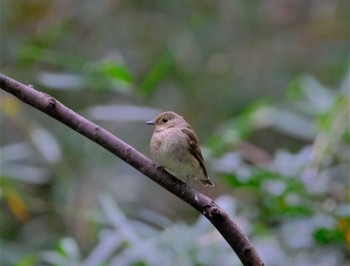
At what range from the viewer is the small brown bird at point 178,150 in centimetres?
304

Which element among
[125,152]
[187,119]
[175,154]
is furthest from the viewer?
[187,119]

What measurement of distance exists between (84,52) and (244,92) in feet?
4.00

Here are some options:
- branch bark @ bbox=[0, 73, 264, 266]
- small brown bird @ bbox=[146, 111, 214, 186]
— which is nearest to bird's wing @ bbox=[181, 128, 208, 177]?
small brown bird @ bbox=[146, 111, 214, 186]

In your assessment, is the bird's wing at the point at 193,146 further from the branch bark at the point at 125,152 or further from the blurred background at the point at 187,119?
→ the branch bark at the point at 125,152

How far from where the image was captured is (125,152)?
1.96 metres

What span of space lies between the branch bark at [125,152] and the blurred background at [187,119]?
1437mm

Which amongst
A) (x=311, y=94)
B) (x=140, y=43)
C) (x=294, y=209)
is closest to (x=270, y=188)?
(x=294, y=209)

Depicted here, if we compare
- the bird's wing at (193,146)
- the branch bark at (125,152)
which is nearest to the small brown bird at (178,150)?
the bird's wing at (193,146)

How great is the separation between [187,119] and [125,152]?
170 inches

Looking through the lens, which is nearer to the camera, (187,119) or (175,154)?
(175,154)

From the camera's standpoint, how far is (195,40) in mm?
6484

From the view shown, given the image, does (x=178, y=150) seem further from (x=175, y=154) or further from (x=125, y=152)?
(x=125, y=152)

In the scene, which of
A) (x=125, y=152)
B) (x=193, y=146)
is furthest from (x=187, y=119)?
(x=125, y=152)

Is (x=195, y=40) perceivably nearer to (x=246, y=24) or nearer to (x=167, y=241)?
(x=246, y=24)
